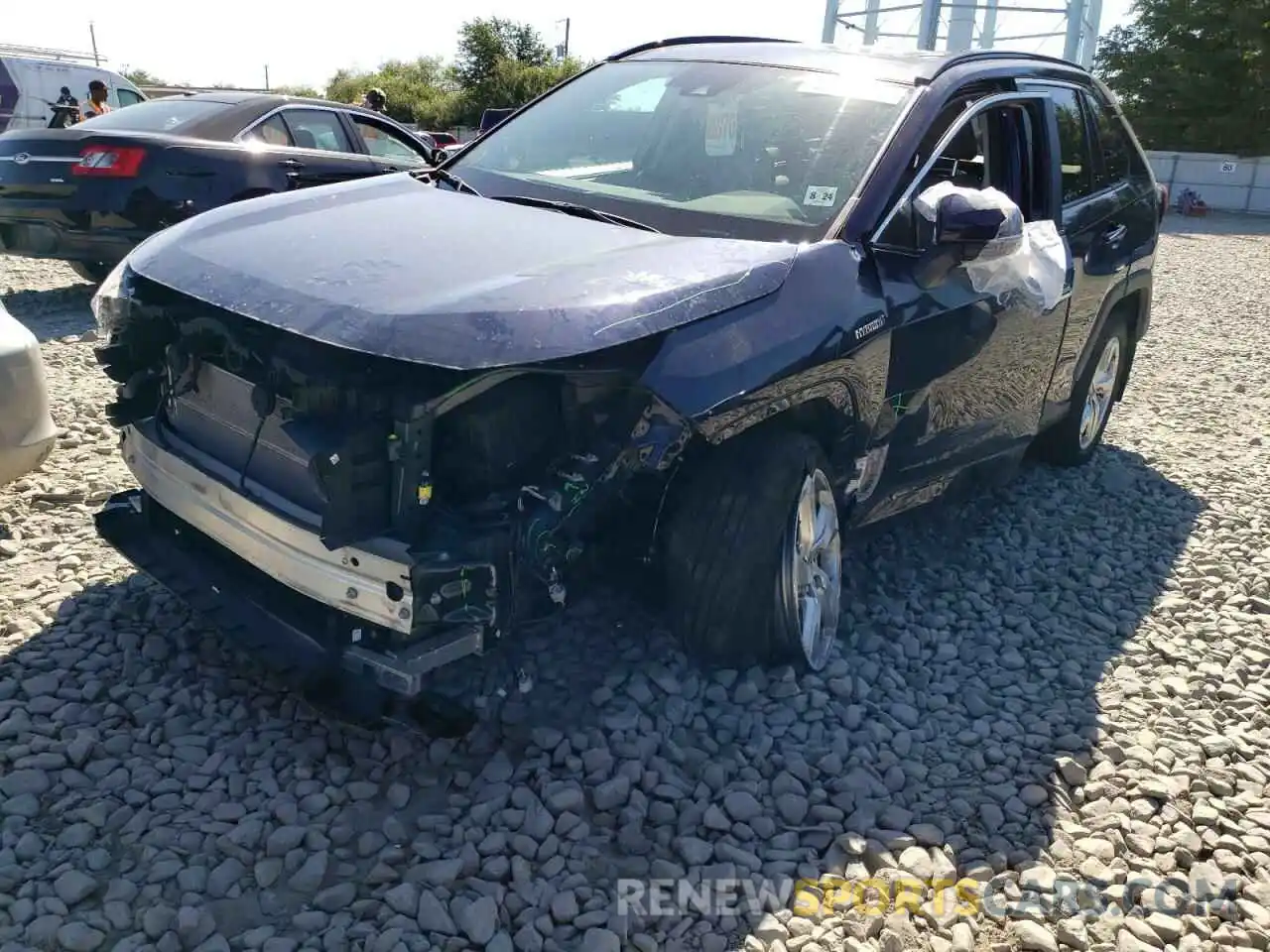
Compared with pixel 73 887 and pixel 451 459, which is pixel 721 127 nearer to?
pixel 451 459

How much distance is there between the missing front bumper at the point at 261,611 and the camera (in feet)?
8.61

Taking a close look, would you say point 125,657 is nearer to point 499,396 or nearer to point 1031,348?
point 499,396

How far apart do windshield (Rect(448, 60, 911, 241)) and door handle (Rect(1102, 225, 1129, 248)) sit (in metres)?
1.78

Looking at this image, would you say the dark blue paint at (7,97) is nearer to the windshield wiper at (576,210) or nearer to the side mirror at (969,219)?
the windshield wiper at (576,210)

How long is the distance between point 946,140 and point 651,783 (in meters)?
2.32

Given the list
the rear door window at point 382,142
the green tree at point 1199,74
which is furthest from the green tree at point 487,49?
the rear door window at point 382,142

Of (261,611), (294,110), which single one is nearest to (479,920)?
(261,611)

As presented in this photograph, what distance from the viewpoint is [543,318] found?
2.51 meters

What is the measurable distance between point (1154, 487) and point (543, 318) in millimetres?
4242

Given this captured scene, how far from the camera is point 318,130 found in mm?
8445

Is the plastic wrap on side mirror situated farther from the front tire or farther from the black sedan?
the black sedan

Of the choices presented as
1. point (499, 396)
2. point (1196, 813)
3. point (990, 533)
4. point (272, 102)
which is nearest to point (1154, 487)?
point (990, 533)

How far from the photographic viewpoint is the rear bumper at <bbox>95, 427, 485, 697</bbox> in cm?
258

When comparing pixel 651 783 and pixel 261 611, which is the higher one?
pixel 261 611
